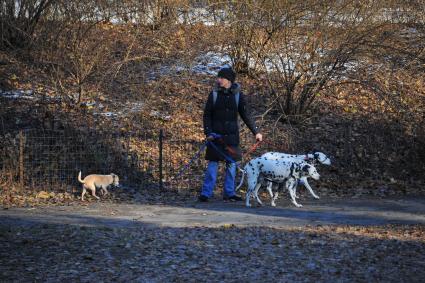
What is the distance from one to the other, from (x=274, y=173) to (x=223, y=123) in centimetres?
126

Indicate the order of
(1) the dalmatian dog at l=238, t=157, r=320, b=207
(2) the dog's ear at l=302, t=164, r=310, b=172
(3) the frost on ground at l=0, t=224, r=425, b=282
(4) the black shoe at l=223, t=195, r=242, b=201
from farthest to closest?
1. (4) the black shoe at l=223, t=195, r=242, b=201
2. (2) the dog's ear at l=302, t=164, r=310, b=172
3. (1) the dalmatian dog at l=238, t=157, r=320, b=207
4. (3) the frost on ground at l=0, t=224, r=425, b=282

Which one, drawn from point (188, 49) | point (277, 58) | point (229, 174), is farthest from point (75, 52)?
point (229, 174)

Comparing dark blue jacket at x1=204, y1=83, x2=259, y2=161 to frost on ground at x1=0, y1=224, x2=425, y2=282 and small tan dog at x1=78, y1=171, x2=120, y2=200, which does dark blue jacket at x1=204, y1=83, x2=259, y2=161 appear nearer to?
small tan dog at x1=78, y1=171, x2=120, y2=200

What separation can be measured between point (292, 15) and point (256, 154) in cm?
302

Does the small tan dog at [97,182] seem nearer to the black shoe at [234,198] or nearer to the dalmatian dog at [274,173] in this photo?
the black shoe at [234,198]

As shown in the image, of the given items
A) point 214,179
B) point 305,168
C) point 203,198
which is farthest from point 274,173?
point 203,198

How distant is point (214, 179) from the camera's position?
12938 millimetres

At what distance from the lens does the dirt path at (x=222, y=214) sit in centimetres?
1105

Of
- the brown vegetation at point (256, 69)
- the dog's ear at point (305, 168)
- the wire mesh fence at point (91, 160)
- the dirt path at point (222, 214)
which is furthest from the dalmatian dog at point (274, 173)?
the brown vegetation at point (256, 69)

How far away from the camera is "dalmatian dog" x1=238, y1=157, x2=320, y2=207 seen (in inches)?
491

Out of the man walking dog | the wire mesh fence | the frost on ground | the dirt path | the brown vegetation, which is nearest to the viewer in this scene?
the frost on ground

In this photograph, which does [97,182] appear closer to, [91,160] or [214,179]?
[91,160]

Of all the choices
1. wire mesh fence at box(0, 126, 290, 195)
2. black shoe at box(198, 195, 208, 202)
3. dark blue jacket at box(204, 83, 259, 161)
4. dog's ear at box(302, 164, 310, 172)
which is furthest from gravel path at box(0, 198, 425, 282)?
wire mesh fence at box(0, 126, 290, 195)

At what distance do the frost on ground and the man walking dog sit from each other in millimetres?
2375
